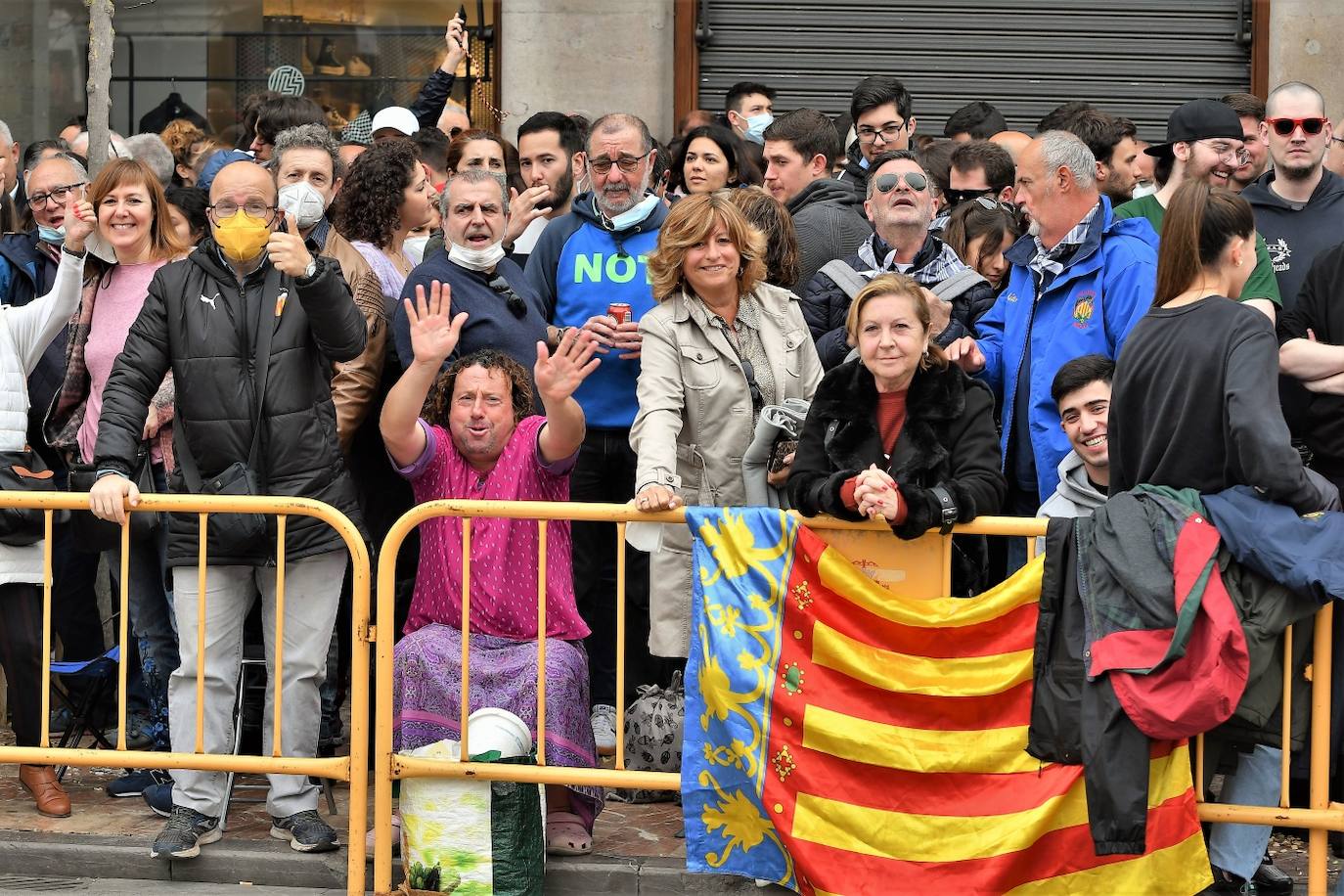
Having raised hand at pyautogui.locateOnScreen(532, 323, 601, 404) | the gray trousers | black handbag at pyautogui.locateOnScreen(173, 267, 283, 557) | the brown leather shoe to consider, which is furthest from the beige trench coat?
the brown leather shoe

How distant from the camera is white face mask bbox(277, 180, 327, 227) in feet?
24.5

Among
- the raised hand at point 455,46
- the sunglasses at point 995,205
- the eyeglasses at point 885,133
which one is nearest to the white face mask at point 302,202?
the sunglasses at point 995,205

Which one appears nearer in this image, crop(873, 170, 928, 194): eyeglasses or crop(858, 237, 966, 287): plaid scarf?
crop(873, 170, 928, 194): eyeglasses

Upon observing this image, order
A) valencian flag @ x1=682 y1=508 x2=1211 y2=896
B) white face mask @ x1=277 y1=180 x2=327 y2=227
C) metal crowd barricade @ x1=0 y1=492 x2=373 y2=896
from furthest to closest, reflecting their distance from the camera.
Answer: white face mask @ x1=277 y1=180 x2=327 y2=227
metal crowd barricade @ x1=0 y1=492 x2=373 y2=896
valencian flag @ x1=682 y1=508 x2=1211 y2=896

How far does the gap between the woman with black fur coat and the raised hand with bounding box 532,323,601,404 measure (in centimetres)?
80

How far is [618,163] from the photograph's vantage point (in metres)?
7.57

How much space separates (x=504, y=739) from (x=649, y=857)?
743 millimetres

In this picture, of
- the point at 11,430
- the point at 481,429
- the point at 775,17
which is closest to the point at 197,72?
the point at 775,17

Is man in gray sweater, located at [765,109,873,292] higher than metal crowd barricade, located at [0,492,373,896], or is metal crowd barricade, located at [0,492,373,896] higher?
man in gray sweater, located at [765,109,873,292]

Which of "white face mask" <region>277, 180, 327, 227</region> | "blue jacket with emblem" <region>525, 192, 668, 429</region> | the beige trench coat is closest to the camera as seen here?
the beige trench coat

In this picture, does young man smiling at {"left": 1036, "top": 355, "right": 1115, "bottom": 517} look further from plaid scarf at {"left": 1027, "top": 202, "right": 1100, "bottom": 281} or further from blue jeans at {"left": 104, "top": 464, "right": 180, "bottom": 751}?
blue jeans at {"left": 104, "top": 464, "right": 180, "bottom": 751}

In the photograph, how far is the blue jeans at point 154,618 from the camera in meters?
7.17

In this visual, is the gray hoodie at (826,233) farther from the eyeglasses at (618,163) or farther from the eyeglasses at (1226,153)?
the eyeglasses at (1226,153)

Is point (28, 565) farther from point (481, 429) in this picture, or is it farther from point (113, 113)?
point (113, 113)
